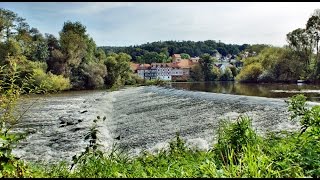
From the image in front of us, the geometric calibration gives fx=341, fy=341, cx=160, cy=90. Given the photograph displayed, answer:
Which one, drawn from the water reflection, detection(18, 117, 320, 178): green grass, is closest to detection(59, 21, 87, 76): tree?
→ the water reflection

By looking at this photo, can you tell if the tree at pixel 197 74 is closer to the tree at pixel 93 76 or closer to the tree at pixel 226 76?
the tree at pixel 226 76

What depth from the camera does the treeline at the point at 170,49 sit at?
13050 cm

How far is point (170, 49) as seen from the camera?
159125 millimetres

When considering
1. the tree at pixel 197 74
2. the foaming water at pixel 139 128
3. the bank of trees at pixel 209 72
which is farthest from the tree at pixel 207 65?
the foaming water at pixel 139 128

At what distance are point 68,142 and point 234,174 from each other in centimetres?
840

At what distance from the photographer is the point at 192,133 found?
1148cm

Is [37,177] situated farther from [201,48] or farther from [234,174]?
[201,48]

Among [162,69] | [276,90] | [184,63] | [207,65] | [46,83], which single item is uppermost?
[46,83]

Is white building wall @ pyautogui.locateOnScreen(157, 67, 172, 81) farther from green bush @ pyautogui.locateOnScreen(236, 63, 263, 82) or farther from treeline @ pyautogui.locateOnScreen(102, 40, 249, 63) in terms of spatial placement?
green bush @ pyautogui.locateOnScreen(236, 63, 263, 82)

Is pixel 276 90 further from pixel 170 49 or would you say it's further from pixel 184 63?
pixel 170 49

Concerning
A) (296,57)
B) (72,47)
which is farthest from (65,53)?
(296,57)

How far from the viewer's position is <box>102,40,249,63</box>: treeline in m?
130

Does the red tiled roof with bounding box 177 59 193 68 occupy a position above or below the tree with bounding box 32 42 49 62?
below

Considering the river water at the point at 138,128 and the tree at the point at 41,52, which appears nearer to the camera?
the river water at the point at 138,128
